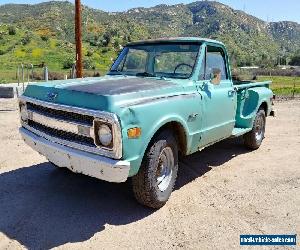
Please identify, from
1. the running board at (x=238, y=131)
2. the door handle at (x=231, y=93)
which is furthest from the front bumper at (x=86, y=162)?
the running board at (x=238, y=131)

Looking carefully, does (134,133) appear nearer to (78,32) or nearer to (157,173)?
(157,173)

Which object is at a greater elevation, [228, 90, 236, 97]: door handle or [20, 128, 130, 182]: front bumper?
[228, 90, 236, 97]: door handle

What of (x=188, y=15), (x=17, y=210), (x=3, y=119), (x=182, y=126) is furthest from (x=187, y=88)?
(x=188, y=15)

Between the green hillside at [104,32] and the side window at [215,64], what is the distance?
2012cm

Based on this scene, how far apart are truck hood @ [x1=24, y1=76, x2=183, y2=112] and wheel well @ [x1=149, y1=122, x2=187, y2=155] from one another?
0.39 m

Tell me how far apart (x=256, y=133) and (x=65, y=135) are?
174 inches

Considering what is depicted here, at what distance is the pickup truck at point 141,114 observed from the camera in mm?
3832

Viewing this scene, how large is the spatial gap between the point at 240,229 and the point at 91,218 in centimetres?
162

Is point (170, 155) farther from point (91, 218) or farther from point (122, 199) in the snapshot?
point (91, 218)

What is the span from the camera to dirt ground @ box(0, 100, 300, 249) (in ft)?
12.7

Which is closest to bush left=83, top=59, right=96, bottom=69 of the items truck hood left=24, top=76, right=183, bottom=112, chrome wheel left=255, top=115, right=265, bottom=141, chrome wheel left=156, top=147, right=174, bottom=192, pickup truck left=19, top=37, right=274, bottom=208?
chrome wheel left=255, top=115, right=265, bottom=141

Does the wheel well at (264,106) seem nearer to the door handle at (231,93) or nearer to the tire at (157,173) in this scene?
the door handle at (231,93)

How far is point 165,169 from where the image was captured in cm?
473

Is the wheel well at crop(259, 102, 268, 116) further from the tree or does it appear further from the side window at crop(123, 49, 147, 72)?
the tree
